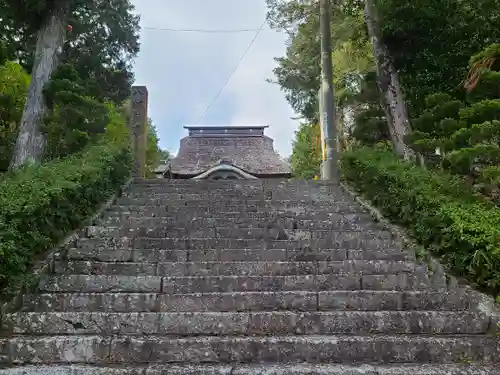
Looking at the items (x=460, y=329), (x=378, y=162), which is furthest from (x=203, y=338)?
(x=378, y=162)

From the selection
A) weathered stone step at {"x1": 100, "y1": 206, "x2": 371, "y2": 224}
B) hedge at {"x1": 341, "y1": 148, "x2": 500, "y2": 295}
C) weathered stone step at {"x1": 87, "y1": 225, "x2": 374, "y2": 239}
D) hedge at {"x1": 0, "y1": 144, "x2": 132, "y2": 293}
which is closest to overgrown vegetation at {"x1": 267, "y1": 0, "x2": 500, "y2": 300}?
hedge at {"x1": 341, "y1": 148, "x2": 500, "y2": 295}

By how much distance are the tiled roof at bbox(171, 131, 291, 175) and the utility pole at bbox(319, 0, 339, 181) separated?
779 centimetres

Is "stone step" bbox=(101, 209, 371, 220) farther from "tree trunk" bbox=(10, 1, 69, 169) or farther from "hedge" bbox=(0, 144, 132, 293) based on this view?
"tree trunk" bbox=(10, 1, 69, 169)

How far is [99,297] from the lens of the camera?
3785 mm

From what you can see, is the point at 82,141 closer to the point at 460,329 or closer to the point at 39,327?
the point at 39,327

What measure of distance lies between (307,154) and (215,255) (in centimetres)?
2167

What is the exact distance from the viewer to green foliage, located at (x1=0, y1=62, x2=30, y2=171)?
9.59 m

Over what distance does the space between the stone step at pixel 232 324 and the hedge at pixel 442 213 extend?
0.63 metres

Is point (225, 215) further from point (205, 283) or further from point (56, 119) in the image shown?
point (56, 119)

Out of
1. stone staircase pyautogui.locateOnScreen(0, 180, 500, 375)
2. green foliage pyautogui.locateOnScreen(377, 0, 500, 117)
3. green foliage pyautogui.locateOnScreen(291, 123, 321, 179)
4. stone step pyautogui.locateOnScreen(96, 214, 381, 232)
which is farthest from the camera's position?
green foliage pyautogui.locateOnScreen(291, 123, 321, 179)

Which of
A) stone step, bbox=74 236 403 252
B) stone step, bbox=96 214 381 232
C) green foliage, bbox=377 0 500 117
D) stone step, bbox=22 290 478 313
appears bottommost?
stone step, bbox=22 290 478 313

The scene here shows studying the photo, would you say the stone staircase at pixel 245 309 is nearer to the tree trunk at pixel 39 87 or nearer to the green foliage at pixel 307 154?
the tree trunk at pixel 39 87

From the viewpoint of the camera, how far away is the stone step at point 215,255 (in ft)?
15.3

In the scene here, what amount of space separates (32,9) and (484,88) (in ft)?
27.5
